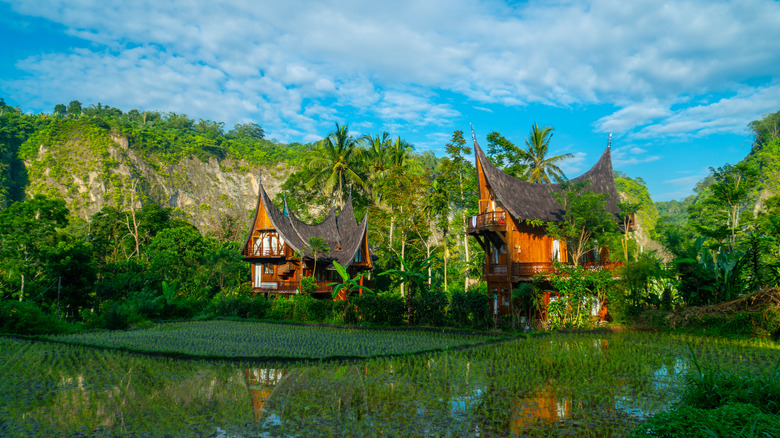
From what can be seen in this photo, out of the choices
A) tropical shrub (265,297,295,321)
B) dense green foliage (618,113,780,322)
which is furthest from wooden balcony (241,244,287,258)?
dense green foliage (618,113,780,322)

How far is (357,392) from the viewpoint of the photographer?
8.73 m

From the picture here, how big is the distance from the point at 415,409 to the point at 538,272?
49.3 feet

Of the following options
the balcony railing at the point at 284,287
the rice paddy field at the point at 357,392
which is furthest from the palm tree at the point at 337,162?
the rice paddy field at the point at 357,392

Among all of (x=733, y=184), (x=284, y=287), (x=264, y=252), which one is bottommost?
(x=284, y=287)

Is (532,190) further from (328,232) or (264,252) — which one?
(264,252)

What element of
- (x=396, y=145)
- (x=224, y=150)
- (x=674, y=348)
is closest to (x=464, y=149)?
(x=396, y=145)

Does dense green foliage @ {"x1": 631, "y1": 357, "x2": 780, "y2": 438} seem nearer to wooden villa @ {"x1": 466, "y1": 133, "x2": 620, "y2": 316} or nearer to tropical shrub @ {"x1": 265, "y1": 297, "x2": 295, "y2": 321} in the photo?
wooden villa @ {"x1": 466, "y1": 133, "x2": 620, "y2": 316}

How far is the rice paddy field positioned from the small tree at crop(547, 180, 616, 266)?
7.49 meters

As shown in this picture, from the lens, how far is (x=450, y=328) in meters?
19.4

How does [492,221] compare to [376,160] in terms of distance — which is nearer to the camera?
[492,221]

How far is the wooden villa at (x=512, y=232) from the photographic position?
22297mm

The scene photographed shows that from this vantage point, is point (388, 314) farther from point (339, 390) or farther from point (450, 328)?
point (339, 390)

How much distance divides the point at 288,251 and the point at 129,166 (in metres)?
51.4

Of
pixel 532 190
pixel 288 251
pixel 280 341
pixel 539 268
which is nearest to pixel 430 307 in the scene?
pixel 539 268
